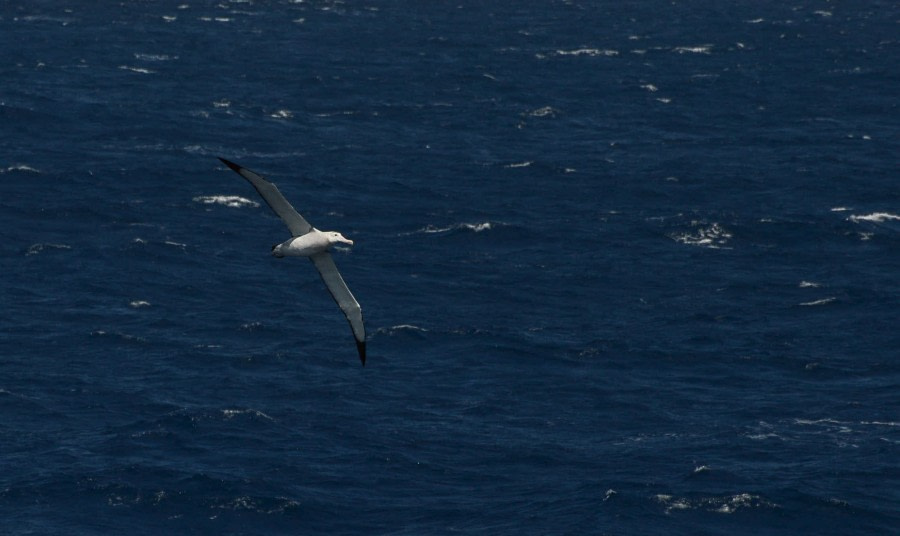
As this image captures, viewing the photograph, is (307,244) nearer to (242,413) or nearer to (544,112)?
(242,413)

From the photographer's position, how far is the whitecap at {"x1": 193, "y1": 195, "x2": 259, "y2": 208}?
145000 millimetres

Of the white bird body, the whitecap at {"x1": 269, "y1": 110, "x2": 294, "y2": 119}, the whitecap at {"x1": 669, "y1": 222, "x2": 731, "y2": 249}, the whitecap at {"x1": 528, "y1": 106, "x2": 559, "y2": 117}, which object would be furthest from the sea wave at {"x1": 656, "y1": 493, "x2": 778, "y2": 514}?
the whitecap at {"x1": 528, "y1": 106, "x2": 559, "y2": 117}

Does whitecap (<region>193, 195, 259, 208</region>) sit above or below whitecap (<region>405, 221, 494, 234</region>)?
above

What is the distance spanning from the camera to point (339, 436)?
10356 centimetres

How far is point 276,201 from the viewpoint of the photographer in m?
61.5

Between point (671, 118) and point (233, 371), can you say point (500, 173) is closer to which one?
point (671, 118)

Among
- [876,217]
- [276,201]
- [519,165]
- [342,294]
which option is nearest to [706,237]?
[876,217]

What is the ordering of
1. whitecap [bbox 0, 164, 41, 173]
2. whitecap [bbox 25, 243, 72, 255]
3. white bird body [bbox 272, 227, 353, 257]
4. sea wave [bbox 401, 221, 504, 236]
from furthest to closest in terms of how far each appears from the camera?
whitecap [bbox 0, 164, 41, 173]
sea wave [bbox 401, 221, 504, 236]
whitecap [bbox 25, 243, 72, 255]
white bird body [bbox 272, 227, 353, 257]

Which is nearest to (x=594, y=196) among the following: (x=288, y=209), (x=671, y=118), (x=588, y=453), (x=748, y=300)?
(x=748, y=300)

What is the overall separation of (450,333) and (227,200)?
35.9 meters

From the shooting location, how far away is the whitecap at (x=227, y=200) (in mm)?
145000

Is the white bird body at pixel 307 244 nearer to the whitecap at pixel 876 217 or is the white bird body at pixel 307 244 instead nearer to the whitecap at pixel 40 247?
the whitecap at pixel 40 247

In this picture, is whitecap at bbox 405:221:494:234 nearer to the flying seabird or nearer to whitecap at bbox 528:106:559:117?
whitecap at bbox 528:106:559:117

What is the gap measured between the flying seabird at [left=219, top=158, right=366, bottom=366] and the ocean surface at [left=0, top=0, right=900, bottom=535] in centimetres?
2896
